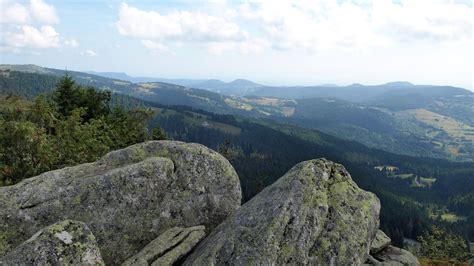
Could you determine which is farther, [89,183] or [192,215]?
[192,215]

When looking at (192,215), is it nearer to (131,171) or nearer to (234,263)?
(131,171)

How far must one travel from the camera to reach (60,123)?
48312mm

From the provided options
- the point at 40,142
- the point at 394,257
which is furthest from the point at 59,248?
the point at 40,142

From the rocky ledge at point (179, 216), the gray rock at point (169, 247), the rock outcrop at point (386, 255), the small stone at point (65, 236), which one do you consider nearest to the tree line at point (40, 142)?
the rocky ledge at point (179, 216)

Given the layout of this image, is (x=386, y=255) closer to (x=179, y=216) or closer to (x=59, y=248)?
(x=179, y=216)

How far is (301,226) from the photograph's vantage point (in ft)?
62.1

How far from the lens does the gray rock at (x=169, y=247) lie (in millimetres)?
19203

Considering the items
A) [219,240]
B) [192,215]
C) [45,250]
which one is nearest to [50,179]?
[45,250]

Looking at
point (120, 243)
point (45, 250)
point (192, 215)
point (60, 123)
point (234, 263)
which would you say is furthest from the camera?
point (60, 123)

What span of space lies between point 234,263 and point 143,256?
5.52m

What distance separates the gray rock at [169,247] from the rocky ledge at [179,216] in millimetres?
61

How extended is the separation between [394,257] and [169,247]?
16.1 metres

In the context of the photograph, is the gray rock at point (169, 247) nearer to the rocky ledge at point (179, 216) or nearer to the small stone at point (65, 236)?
the rocky ledge at point (179, 216)

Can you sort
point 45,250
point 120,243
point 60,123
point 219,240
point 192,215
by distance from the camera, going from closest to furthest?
point 45,250
point 219,240
point 120,243
point 192,215
point 60,123
